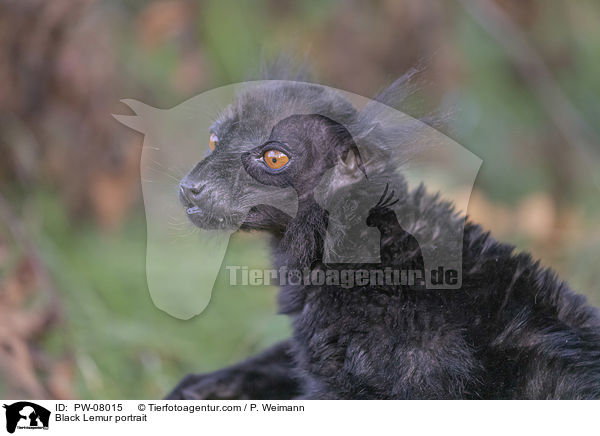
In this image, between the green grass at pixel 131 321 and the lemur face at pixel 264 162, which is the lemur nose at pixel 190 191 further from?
the green grass at pixel 131 321

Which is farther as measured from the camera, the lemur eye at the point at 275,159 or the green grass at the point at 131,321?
the green grass at the point at 131,321

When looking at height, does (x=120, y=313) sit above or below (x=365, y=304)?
above

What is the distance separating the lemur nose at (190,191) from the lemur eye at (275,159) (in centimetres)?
17

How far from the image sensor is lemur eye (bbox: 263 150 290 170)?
180 cm

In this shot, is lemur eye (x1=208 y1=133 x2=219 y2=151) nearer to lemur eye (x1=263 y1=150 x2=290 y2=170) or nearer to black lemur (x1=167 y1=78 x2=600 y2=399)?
black lemur (x1=167 y1=78 x2=600 y2=399)

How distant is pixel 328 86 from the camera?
2113 mm

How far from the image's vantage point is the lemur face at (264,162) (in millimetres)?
1802

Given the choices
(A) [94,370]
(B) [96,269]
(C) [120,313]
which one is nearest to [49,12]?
(B) [96,269]

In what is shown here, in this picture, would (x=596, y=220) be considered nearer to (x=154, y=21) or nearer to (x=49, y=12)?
(x=154, y=21)
